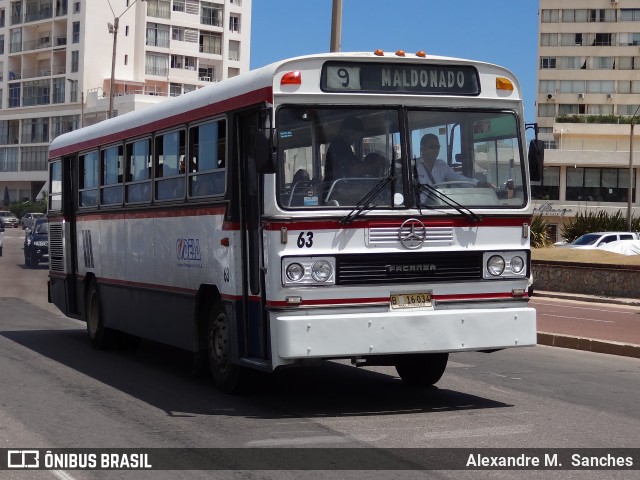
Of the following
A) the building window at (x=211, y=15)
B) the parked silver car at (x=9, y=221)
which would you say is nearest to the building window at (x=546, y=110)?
the building window at (x=211, y=15)

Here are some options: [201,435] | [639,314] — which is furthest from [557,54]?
[201,435]

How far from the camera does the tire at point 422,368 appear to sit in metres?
12.2

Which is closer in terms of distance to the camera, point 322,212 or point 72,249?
point 322,212

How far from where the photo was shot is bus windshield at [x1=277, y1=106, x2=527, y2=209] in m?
10.3

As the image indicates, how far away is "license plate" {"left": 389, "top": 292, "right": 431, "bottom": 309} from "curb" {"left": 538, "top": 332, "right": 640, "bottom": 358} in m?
6.99

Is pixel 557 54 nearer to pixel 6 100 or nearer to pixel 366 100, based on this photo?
pixel 6 100

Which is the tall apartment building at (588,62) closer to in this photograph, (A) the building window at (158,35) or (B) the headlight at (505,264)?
(A) the building window at (158,35)

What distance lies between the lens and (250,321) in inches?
430

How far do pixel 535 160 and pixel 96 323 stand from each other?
24.3 feet

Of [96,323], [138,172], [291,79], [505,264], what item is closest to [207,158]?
[291,79]

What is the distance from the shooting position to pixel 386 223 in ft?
34.0

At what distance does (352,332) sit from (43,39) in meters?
105

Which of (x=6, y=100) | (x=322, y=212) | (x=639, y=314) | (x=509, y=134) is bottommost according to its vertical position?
(x=639, y=314)

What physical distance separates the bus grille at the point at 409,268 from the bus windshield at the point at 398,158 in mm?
449
